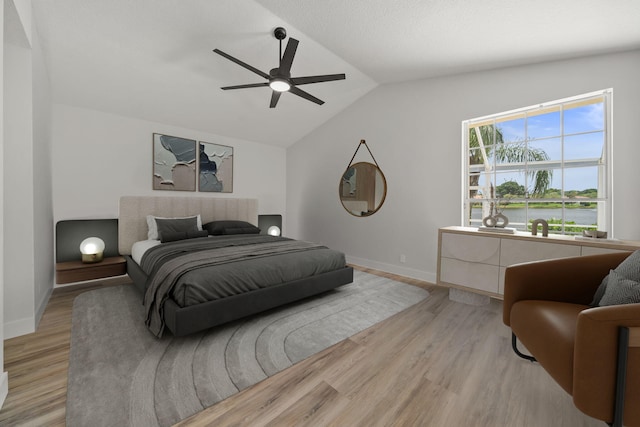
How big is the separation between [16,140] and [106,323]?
1622mm

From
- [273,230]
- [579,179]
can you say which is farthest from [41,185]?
[579,179]

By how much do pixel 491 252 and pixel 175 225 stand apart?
394cm

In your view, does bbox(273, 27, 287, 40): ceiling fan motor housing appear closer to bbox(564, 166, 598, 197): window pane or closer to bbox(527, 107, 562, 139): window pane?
bbox(527, 107, 562, 139): window pane

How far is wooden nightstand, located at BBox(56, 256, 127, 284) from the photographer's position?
2895 mm

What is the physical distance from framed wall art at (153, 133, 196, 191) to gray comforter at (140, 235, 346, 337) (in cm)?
148

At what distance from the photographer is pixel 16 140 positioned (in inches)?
80.6

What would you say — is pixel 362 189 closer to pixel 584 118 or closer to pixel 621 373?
pixel 584 118

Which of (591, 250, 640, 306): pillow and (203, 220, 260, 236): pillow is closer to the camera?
(591, 250, 640, 306): pillow

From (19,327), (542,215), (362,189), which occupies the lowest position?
(19,327)

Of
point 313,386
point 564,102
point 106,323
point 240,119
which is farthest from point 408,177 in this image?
point 106,323

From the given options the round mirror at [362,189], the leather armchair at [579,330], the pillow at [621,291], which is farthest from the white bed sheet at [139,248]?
the pillow at [621,291]

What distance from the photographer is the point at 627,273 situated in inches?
51.9

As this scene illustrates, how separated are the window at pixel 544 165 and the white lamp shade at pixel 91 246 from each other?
4.64 m

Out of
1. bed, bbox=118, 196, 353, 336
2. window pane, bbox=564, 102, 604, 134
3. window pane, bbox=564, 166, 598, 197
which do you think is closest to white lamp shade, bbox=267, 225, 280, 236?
bed, bbox=118, 196, 353, 336
